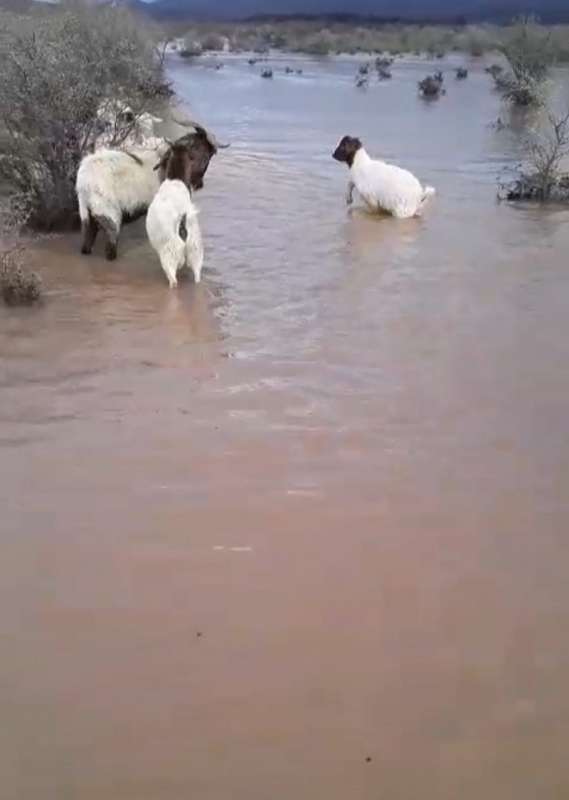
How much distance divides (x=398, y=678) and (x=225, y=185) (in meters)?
11.4

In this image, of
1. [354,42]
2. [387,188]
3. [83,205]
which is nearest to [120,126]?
[83,205]

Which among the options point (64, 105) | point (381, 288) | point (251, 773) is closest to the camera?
point (251, 773)

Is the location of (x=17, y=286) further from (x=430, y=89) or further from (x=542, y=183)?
(x=430, y=89)

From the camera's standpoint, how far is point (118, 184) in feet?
36.9

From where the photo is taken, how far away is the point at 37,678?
4734 millimetres

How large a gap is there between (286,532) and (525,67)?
97.4ft

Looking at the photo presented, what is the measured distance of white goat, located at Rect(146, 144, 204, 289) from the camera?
1028 centimetres

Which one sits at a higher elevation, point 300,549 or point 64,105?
point 64,105

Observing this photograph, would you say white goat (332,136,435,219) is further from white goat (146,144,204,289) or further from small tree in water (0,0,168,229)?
white goat (146,144,204,289)

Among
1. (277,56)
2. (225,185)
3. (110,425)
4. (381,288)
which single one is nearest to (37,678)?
(110,425)

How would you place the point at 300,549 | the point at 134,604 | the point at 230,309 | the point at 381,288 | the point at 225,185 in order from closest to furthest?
the point at 134,604, the point at 300,549, the point at 230,309, the point at 381,288, the point at 225,185

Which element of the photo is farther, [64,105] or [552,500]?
[64,105]

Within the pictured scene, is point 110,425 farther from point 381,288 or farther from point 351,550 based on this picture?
point 381,288

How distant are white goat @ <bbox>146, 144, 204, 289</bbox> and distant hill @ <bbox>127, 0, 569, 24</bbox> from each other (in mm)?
74978
